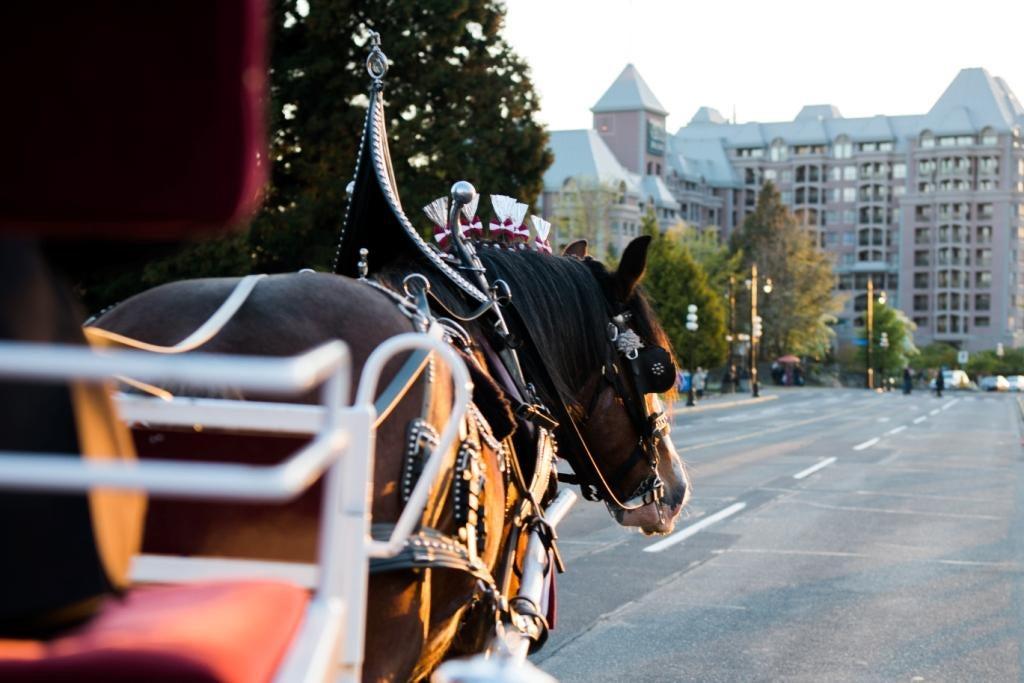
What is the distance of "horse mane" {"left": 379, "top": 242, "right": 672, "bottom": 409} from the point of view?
436cm

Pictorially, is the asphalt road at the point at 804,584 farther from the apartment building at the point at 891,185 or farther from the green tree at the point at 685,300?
the apartment building at the point at 891,185

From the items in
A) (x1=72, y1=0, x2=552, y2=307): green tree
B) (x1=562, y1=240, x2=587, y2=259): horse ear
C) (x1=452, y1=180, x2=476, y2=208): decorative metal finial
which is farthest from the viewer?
(x1=72, y1=0, x2=552, y2=307): green tree

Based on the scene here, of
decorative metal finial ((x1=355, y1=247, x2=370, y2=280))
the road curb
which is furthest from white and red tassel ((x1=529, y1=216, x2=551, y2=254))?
the road curb

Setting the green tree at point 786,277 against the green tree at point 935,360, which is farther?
the green tree at point 935,360

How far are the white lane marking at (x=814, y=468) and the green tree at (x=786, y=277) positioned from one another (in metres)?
74.4

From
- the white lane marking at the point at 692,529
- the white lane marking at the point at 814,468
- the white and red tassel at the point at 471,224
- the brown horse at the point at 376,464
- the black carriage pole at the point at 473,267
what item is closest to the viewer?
the brown horse at the point at 376,464

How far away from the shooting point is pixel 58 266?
5.93 ft

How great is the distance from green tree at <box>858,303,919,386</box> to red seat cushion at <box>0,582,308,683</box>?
10525 cm

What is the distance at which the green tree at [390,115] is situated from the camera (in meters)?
26.9

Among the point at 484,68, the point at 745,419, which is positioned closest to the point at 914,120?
the point at 745,419

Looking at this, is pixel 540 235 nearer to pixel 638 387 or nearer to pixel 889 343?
pixel 638 387

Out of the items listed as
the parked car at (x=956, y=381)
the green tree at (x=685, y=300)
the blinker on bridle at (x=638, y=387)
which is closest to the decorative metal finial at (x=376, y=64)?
the blinker on bridle at (x=638, y=387)

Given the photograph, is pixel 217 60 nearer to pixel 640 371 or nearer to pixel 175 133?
pixel 175 133

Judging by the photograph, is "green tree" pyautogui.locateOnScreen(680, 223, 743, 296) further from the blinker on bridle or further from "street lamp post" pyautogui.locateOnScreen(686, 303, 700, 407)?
the blinker on bridle
